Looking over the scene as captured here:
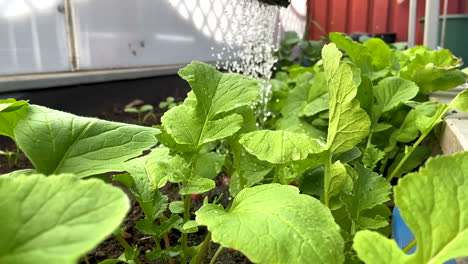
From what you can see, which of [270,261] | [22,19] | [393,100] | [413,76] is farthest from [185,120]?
[22,19]

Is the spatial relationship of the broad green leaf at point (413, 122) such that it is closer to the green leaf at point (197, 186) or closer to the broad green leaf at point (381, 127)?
the broad green leaf at point (381, 127)

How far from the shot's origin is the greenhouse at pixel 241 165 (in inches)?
10.5

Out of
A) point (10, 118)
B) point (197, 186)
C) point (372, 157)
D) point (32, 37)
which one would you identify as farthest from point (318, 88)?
point (32, 37)

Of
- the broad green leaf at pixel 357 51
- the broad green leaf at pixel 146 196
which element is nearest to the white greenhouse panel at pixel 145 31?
the broad green leaf at pixel 357 51

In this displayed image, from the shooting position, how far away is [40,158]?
17.7 inches

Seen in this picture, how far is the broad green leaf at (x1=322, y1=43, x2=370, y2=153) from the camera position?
46cm

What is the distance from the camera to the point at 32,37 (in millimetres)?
1350

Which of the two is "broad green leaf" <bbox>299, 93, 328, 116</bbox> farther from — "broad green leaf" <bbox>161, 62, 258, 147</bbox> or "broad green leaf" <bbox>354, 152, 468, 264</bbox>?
"broad green leaf" <bbox>354, 152, 468, 264</bbox>

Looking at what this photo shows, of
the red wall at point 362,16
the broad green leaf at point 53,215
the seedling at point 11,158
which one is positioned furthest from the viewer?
the red wall at point 362,16

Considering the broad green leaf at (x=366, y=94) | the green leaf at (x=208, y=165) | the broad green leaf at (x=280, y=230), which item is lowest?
the green leaf at (x=208, y=165)

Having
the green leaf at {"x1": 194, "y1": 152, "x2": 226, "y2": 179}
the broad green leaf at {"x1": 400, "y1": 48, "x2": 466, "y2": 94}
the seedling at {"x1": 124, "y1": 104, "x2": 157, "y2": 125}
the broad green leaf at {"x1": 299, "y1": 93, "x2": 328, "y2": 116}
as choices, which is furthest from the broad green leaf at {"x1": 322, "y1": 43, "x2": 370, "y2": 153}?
the seedling at {"x1": 124, "y1": 104, "x2": 157, "y2": 125}

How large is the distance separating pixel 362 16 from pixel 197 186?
385 centimetres

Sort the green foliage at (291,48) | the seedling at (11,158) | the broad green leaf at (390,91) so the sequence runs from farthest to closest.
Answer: the green foliage at (291,48)
the seedling at (11,158)
the broad green leaf at (390,91)

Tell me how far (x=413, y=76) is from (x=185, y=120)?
2.06 feet
